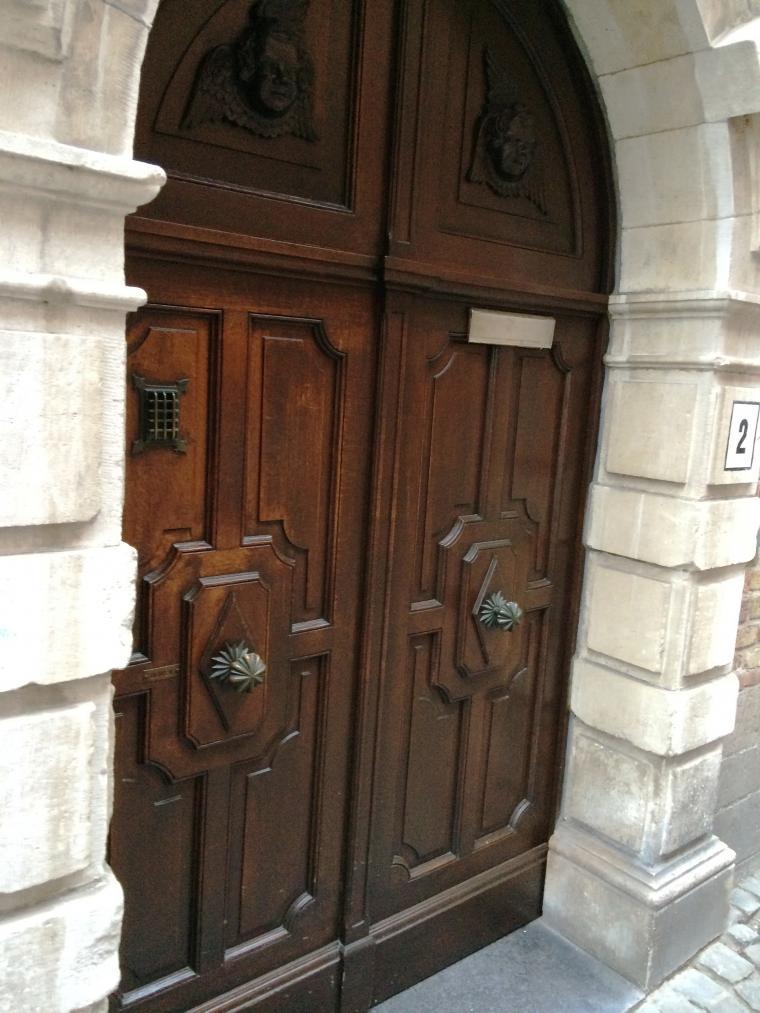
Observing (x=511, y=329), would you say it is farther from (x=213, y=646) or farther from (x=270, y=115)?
(x=213, y=646)

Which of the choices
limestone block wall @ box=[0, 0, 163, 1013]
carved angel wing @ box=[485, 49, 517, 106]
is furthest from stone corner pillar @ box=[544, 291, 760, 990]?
limestone block wall @ box=[0, 0, 163, 1013]

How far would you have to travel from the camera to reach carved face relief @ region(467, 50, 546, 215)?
7.93 ft

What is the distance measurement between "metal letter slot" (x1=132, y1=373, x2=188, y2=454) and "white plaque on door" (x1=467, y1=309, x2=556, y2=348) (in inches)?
36.5

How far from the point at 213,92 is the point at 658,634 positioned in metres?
2.02

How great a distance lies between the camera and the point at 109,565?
60.8 inches

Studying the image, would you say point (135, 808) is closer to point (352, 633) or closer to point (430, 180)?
point (352, 633)

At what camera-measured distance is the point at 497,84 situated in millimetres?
2422

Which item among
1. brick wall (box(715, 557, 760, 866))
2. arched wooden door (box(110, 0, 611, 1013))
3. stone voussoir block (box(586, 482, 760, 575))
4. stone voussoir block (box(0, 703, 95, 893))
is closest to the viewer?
stone voussoir block (box(0, 703, 95, 893))

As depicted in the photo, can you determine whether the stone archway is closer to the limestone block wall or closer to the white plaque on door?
the limestone block wall

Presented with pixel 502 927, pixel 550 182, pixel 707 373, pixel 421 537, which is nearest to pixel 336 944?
pixel 502 927

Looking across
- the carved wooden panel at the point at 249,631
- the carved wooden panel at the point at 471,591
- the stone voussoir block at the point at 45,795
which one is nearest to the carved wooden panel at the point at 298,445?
the carved wooden panel at the point at 249,631

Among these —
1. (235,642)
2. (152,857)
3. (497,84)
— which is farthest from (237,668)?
(497,84)

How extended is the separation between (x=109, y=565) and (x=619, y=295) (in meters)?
1.92

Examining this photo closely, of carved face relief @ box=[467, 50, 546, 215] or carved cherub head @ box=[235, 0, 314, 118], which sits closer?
carved cherub head @ box=[235, 0, 314, 118]
